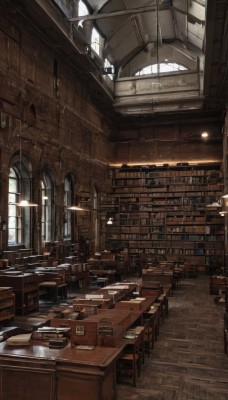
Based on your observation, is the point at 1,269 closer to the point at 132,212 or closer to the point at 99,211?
the point at 99,211

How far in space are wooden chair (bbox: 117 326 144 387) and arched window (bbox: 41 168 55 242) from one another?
21.9 feet

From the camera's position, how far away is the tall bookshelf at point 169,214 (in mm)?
14602

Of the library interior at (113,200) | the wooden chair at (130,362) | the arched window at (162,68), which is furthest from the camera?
the arched window at (162,68)

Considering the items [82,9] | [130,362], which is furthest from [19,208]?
[82,9]

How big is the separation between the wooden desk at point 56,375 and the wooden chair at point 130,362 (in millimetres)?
994

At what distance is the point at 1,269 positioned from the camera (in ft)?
24.8

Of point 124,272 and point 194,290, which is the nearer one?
point 194,290

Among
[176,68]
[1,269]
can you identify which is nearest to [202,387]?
[1,269]

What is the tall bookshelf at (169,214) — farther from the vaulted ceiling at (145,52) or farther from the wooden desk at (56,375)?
the wooden desk at (56,375)

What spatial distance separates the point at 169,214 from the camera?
1484cm

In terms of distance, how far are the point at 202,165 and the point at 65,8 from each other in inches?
293

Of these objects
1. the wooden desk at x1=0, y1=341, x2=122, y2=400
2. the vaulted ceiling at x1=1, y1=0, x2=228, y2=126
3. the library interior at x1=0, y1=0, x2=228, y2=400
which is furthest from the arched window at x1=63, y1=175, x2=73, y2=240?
the wooden desk at x1=0, y1=341, x2=122, y2=400

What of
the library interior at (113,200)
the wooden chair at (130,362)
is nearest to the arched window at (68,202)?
the library interior at (113,200)

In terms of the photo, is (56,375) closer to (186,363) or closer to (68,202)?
(186,363)
